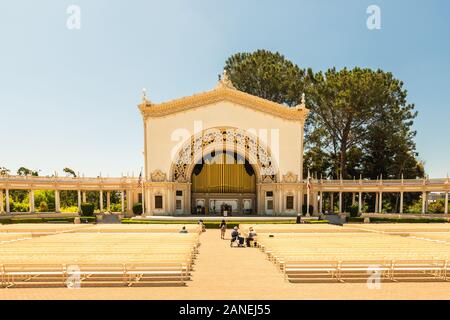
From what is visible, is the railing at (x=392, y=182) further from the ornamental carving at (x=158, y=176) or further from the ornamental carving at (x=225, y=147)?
the ornamental carving at (x=158, y=176)

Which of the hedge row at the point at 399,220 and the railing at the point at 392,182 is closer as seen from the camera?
the hedge row at the point at 399,220

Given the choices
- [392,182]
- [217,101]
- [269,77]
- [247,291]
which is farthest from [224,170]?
[247,291]

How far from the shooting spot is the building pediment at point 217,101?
48562 mm

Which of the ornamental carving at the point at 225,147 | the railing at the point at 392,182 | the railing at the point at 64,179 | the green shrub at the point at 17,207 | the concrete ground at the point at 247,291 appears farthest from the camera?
the green shrub at the point at 17,207

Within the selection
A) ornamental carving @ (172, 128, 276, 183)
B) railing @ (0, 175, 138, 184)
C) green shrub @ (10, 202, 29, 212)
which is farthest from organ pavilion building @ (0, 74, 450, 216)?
green shrub @ (10, 202, 29, 212)

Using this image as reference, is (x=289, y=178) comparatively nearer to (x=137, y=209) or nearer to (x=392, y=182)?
(x=392, y=182)

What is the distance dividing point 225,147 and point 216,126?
11.4 ft

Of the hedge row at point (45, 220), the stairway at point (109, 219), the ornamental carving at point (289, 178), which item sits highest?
the ornamental carving at point (289, 178)

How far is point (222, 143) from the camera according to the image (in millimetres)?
49969

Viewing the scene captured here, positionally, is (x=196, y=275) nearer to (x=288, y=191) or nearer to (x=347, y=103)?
(x=288, y=191)

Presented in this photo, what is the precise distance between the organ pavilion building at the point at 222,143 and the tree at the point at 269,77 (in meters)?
14.3

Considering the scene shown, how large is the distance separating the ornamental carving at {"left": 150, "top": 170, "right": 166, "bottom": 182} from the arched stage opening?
5.03 meters

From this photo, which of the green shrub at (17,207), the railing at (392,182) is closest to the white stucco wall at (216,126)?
the railing at (392,182)

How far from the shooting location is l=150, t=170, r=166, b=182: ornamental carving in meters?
48.3
